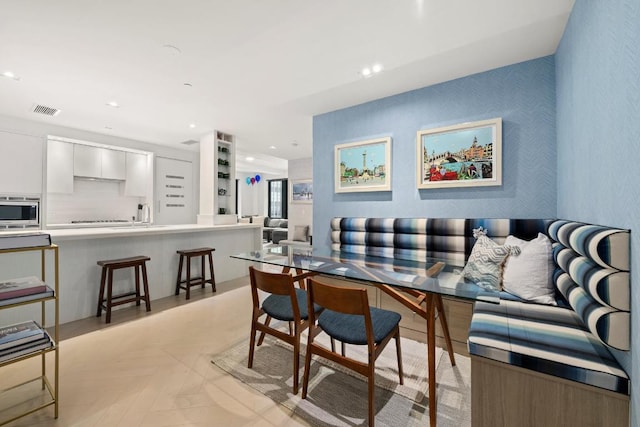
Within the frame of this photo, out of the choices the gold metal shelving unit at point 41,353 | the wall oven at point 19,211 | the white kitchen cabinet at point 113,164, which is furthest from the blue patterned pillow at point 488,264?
the white kitchen cabinet at point 113,164

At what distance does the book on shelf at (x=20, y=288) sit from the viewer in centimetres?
141

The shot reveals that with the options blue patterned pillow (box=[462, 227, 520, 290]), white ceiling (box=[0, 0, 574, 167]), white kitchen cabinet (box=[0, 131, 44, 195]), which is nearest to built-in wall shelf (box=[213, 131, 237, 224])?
white ceiling (box=[0, 0, 574, 167])

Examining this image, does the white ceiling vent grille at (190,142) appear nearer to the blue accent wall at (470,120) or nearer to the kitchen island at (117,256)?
the kitchen island at (117,256)

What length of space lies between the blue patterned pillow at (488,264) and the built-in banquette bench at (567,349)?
1.02ft

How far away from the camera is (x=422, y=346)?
2.32 meters

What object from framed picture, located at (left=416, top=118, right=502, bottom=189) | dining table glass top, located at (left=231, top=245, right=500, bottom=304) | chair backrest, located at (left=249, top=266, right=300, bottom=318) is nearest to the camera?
dining table glass top, located at (left=231, top=245, right=500, bottom=304)

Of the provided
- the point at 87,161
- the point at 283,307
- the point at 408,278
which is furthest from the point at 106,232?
the point at 408,278

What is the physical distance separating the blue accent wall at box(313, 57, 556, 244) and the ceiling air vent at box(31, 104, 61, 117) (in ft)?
11.8

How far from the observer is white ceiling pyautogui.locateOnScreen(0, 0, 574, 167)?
1.78 m

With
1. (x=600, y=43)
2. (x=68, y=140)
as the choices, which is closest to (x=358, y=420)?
(x=600, y=43)

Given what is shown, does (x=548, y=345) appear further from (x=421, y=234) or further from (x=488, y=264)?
(x=421, y=234)

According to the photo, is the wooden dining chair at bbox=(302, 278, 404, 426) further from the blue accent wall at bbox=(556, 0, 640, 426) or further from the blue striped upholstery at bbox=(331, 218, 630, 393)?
the blue accent wall at bbox=(556, 0, 640, 426)

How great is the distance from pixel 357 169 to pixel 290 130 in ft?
5.90

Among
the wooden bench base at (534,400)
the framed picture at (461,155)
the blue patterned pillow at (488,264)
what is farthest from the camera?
the framed picture at (461,155)
